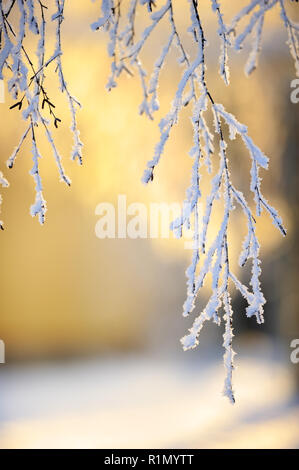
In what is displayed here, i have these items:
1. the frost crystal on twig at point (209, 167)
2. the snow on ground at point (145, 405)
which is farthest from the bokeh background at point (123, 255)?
the frost crystal on twig at point (209, 167)

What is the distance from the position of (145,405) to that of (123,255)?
1362 mm

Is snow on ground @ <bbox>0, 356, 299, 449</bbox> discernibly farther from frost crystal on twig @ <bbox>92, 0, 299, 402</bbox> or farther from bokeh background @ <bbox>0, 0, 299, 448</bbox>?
frost crystal on twig @ <bbox>92, 0, 299, 402</bbox>

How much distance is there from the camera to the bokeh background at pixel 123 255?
13.2 ft

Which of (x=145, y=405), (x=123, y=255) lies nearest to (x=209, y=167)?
(x=145, y=405)

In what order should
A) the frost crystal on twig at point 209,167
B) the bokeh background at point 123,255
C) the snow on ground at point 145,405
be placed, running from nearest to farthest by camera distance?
the frost crystal on twig at point 209,167, the snow on ground at point 145,405, the bokeh background at point 123,255

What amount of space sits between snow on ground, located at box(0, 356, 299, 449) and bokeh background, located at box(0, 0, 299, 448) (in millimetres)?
21

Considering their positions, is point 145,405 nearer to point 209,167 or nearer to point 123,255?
point 123,255

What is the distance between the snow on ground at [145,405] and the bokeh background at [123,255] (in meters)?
0.02

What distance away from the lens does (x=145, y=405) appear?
352cm

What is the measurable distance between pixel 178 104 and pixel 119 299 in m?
3.54

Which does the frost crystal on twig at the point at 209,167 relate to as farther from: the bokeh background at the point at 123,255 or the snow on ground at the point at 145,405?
the bokeh background at the point at 123,255

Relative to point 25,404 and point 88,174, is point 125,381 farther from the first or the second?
point 88,174

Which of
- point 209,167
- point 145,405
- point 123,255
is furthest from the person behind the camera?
point 123,255

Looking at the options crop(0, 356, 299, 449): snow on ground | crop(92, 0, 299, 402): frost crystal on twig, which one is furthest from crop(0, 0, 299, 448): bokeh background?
→ crop(92, 0, 299, 402): frost crystal on twig
